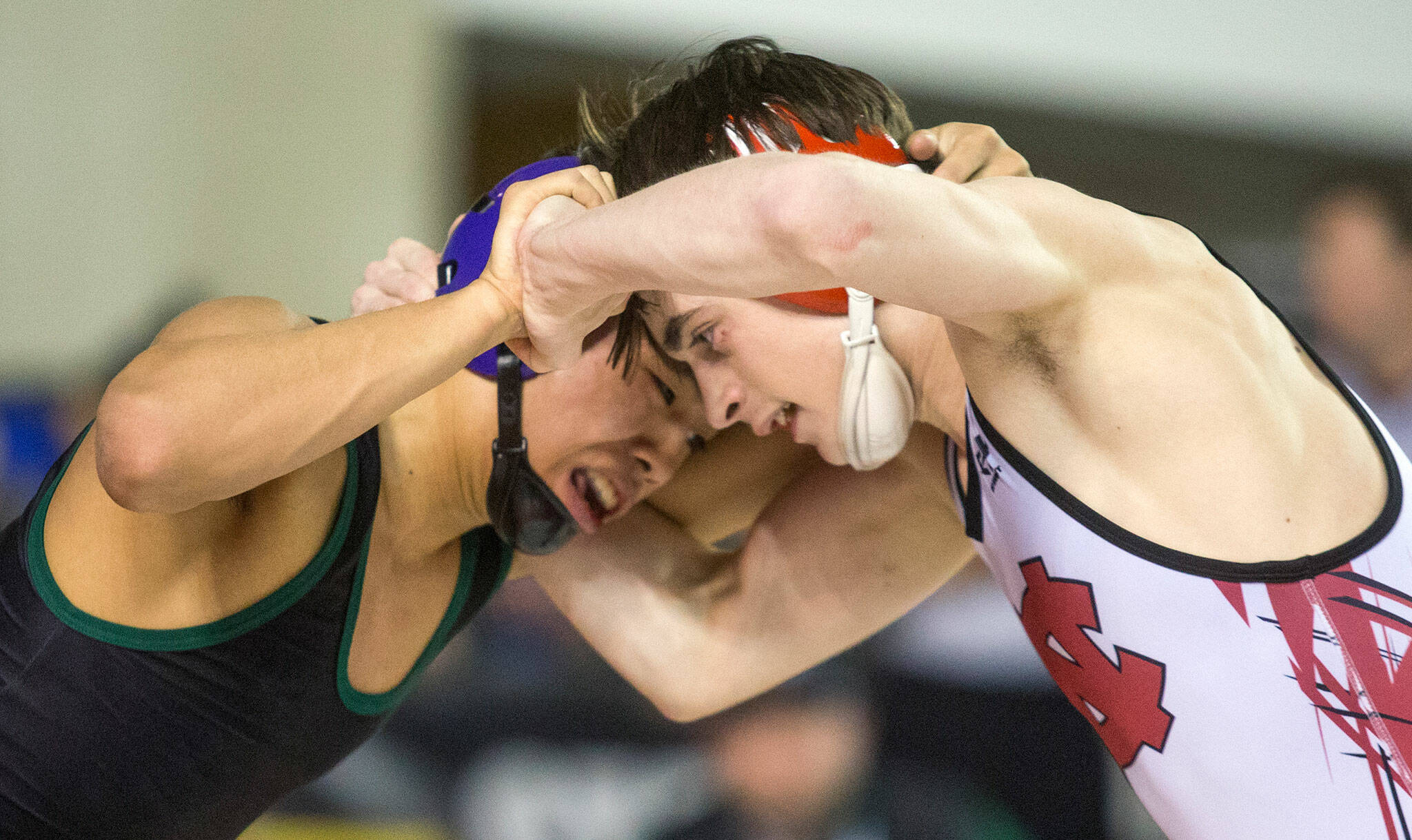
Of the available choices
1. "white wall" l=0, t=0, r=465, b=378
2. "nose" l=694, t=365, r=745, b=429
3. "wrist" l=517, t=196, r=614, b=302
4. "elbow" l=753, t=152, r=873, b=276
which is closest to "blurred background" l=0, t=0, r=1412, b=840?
"white wall" l=0, t=0, r=465, b=378

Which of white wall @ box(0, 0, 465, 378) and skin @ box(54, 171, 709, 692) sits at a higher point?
skin @ box(54, 171, 709, 692)

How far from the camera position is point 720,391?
62.9 inches

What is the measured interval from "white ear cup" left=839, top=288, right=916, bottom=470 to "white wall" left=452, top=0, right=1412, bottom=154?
3.96 metres

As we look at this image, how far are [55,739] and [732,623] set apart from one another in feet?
3.39

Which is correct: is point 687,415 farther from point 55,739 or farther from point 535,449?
point 55,739

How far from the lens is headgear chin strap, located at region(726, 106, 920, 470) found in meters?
1.40

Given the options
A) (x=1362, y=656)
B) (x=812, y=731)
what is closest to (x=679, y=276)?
(x=1362, y=656)

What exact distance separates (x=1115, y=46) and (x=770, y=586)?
4478 millimetres

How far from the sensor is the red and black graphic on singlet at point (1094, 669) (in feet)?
4.02

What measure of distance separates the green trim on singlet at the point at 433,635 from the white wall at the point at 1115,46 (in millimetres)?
3766

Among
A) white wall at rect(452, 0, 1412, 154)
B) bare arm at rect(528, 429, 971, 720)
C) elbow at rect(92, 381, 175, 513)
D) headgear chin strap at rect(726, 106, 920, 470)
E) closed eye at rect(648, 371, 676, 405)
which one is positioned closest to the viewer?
elbow at rect(92, 381, 175, 513)

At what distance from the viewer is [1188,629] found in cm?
117

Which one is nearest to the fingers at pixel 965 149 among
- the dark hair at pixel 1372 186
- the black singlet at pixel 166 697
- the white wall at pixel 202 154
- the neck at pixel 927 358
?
the neck at pixel 927 358

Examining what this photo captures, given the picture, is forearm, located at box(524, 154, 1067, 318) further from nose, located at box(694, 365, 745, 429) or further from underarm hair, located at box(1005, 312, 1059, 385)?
nose, located at box(694, 365, 745, 429)
